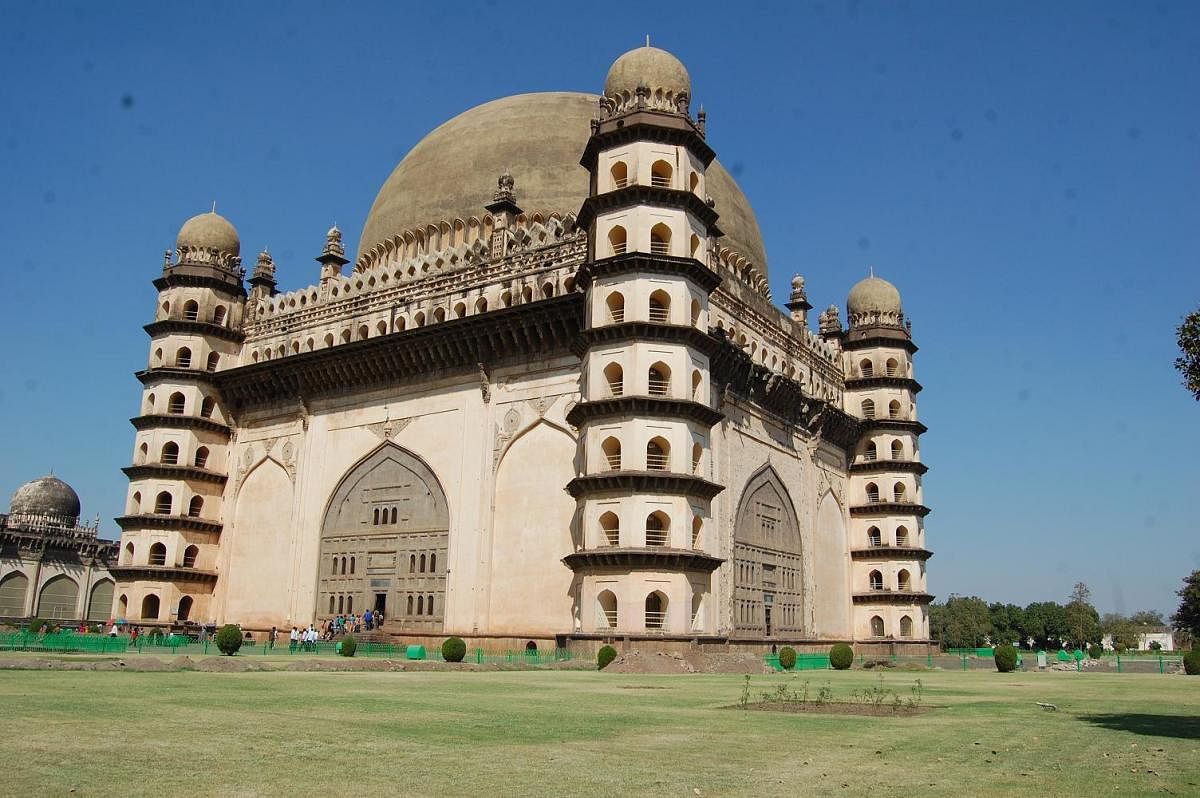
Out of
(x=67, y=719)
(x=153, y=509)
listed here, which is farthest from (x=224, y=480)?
(x=67, y=719)

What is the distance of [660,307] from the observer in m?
29.3

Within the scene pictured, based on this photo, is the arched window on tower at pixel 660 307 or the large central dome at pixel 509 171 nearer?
the arched window on tower at pixel 660 307

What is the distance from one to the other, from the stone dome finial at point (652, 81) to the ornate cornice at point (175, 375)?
20.2 meters

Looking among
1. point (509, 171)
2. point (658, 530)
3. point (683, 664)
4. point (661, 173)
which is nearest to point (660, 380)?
point (658, 530)

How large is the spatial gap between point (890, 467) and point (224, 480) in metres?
27.5

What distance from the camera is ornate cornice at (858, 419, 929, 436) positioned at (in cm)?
4350

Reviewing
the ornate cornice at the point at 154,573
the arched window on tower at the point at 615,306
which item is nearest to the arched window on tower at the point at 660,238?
the arched window on tower at the point at 615,306

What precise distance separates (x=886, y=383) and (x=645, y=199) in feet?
63.4

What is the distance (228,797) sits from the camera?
20.8ft

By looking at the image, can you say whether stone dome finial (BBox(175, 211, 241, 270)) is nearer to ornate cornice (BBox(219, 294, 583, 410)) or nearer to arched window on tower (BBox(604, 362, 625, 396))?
ornate cornice (BBox(219, 294, 583, 410))

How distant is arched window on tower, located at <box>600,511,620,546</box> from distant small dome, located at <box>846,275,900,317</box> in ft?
73.3

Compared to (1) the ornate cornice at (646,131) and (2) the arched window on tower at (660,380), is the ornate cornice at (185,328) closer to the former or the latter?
(1) the ornate cornice at (646,131)

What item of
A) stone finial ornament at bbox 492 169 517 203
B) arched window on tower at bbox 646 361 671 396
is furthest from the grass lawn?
stone finial ornament at bbox 492 169 517 203

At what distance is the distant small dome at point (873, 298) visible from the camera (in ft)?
149
